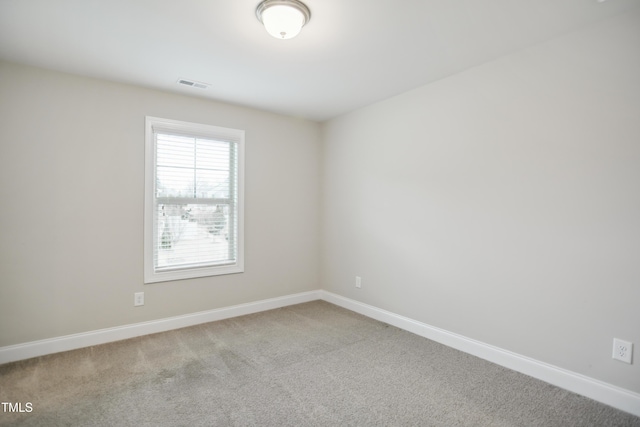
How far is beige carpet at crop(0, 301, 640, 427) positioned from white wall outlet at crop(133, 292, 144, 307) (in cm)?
34

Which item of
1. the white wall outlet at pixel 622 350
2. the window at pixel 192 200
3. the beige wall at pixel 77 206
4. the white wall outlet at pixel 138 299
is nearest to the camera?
the white wall outlet at pixel 622 350

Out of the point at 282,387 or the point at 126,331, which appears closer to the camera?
the point at 282,387

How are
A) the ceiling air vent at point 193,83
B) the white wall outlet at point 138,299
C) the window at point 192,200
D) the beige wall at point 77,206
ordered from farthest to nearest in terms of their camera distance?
1. the window at point 192,200
2. the white wall outlet at point 138,299
3. the ceiling air vent at point 193,83
4. the beige wall at point 77,206

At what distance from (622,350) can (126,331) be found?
13.0 feet

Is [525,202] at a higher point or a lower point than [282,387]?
higher

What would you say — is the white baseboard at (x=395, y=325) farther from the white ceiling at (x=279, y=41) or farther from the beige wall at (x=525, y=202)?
the white ceiling at (x=279, y=41)

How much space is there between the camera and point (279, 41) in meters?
2.42

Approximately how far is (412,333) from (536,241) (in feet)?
4.89

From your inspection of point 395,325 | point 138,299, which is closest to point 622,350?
point 395,325

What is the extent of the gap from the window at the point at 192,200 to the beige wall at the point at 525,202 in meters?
1.70

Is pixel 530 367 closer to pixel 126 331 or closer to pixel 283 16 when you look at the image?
pixel 283 16

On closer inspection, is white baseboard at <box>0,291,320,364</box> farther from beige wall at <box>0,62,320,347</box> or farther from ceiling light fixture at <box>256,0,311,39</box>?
ceiling light fixture at <box>256,0,311,39</box>

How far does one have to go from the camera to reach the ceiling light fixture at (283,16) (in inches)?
A: 76.8

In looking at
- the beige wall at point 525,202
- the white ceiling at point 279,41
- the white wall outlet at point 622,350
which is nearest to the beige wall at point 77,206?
the white ceiling at point 279,41
